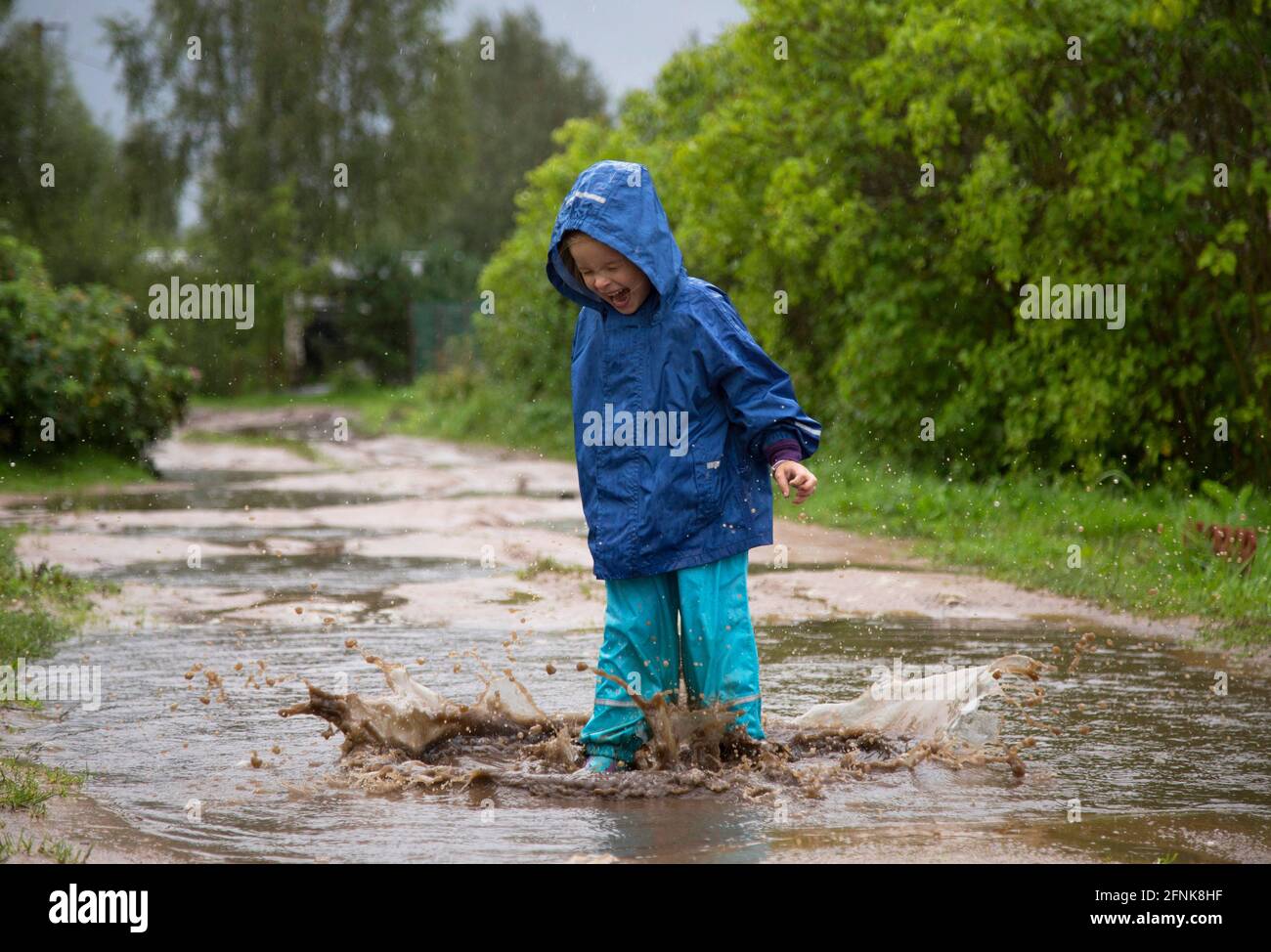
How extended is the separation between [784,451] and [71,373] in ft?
37.7

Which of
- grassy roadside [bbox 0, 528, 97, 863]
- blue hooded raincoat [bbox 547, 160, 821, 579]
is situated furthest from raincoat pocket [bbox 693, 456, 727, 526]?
grassy roadside [bbox 0, 528, 97, 863]

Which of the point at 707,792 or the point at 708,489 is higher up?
the point at 708,489

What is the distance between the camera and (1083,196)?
9.38m

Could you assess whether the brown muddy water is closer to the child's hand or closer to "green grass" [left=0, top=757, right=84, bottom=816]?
"green grass" [left=0, top=757, right=84, bottom=816]

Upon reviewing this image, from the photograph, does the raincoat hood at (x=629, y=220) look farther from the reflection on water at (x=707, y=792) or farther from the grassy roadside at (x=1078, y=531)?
the grassy roadside at (x=1078, y=531)

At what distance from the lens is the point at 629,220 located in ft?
13.5

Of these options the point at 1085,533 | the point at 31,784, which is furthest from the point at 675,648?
the point at 1085,533

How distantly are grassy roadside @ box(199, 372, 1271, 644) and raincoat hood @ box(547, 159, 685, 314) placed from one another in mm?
3579

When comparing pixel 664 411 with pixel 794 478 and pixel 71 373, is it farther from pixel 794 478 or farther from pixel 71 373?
pixel 71 373

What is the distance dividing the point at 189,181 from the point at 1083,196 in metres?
31.1

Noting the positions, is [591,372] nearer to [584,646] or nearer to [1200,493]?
[584,646]

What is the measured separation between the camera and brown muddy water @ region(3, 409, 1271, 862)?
3.73 meters

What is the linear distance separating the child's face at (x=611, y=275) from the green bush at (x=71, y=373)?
10.4 meters

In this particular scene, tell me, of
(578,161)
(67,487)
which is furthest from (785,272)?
(578,161)
